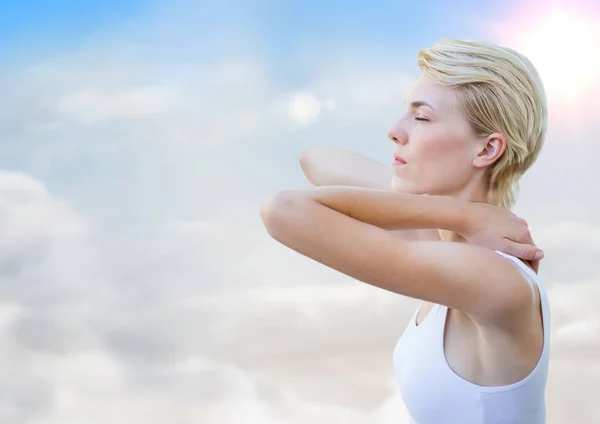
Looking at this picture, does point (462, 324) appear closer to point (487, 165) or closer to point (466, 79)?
point (487, 165)

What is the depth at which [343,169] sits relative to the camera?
3.33 metres

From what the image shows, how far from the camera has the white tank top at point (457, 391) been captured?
2148mm

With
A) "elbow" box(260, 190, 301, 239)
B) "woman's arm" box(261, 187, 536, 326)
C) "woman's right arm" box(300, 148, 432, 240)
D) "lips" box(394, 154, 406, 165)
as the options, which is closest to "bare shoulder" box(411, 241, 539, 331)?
"woman's arm" box(261, 187, 536, 326)

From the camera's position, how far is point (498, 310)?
2006 mm

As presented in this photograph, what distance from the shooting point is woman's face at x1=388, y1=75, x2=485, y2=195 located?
2311 millimetres

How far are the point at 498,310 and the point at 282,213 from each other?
0.63m

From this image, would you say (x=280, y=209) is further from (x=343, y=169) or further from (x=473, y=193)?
(x=343, y=169)

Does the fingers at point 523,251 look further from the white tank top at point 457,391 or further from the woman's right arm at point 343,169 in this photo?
the woman's right arm at point 343,169

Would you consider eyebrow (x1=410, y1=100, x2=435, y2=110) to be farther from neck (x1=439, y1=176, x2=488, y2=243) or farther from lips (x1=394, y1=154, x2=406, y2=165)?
neck (x1=439, y1=176, x2=488, y2=243)

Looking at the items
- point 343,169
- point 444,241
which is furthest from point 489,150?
point 343,169

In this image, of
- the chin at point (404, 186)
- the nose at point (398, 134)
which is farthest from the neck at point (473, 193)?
the nose at point (398, 134)

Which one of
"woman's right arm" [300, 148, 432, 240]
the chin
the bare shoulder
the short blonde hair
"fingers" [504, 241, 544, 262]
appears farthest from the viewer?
"woman's right arm" [300, 148, 432, 240]

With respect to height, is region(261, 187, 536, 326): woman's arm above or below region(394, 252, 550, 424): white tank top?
above

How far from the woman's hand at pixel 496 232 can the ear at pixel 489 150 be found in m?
0.20
